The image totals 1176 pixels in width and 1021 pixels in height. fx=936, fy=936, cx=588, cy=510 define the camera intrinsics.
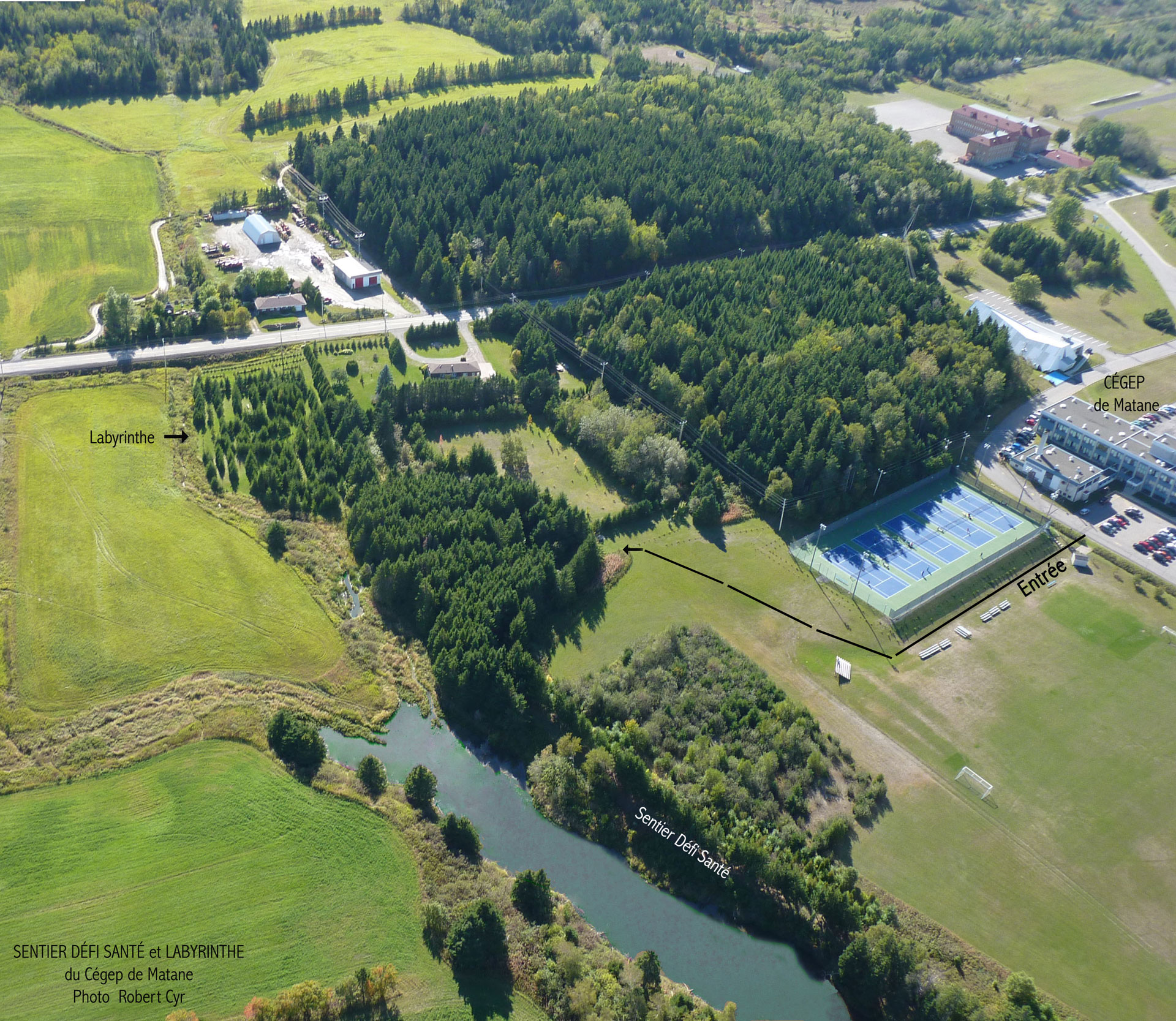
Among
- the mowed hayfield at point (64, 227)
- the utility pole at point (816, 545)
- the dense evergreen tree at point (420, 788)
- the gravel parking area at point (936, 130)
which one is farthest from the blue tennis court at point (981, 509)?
the mowed hayfield at point (64, 227)

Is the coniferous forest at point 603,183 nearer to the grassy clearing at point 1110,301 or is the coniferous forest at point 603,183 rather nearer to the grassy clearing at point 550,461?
the grassy clearing at point 1110,301

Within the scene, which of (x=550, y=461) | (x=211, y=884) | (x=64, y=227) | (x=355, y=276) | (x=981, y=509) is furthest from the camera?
(x=64, y=227)

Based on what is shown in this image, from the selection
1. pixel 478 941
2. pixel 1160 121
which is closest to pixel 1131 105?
pixel 1160 121

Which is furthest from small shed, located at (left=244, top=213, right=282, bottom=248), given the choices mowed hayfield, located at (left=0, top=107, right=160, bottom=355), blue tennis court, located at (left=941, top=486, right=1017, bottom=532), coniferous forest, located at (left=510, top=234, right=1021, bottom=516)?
blue tennis court, located at (left=941, top=486, right=1017, bottom=532)

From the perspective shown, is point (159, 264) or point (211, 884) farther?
point (159, 264)

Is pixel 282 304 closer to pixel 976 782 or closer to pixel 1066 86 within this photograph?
pixel 976 782

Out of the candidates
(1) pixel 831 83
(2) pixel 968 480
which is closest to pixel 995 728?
(2) pixel 968 480

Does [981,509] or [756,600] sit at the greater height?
[981,509]

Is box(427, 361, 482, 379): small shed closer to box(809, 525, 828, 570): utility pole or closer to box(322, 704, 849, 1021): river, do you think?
box(809, 525, 828, 570): utility pole
